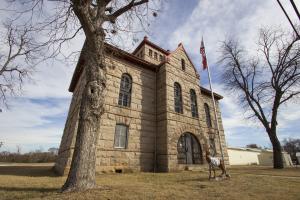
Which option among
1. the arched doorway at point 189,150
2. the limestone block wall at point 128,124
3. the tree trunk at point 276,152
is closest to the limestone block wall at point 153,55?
the limestone block wall at point 128,124

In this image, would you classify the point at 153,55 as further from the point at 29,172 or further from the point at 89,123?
the point at 89,123

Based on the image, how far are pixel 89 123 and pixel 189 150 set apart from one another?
36.6 feet

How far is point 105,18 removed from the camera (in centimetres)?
808

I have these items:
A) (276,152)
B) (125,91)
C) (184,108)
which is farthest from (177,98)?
(276,152)

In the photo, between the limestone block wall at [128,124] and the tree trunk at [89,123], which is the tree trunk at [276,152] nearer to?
the limestone block wall at [128,124]

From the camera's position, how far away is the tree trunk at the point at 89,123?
5902mm

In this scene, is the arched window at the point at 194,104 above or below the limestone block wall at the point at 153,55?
below

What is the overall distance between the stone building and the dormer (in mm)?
4841

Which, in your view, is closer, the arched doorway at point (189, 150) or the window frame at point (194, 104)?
the arched doorway at point (189, 150)

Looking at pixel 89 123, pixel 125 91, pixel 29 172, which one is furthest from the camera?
pixel 125 91

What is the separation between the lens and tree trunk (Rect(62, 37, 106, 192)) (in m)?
5.90

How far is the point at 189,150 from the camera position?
15.8 meters

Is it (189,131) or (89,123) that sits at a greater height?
(189,131)

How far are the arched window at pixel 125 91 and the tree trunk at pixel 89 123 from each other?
6.87m
